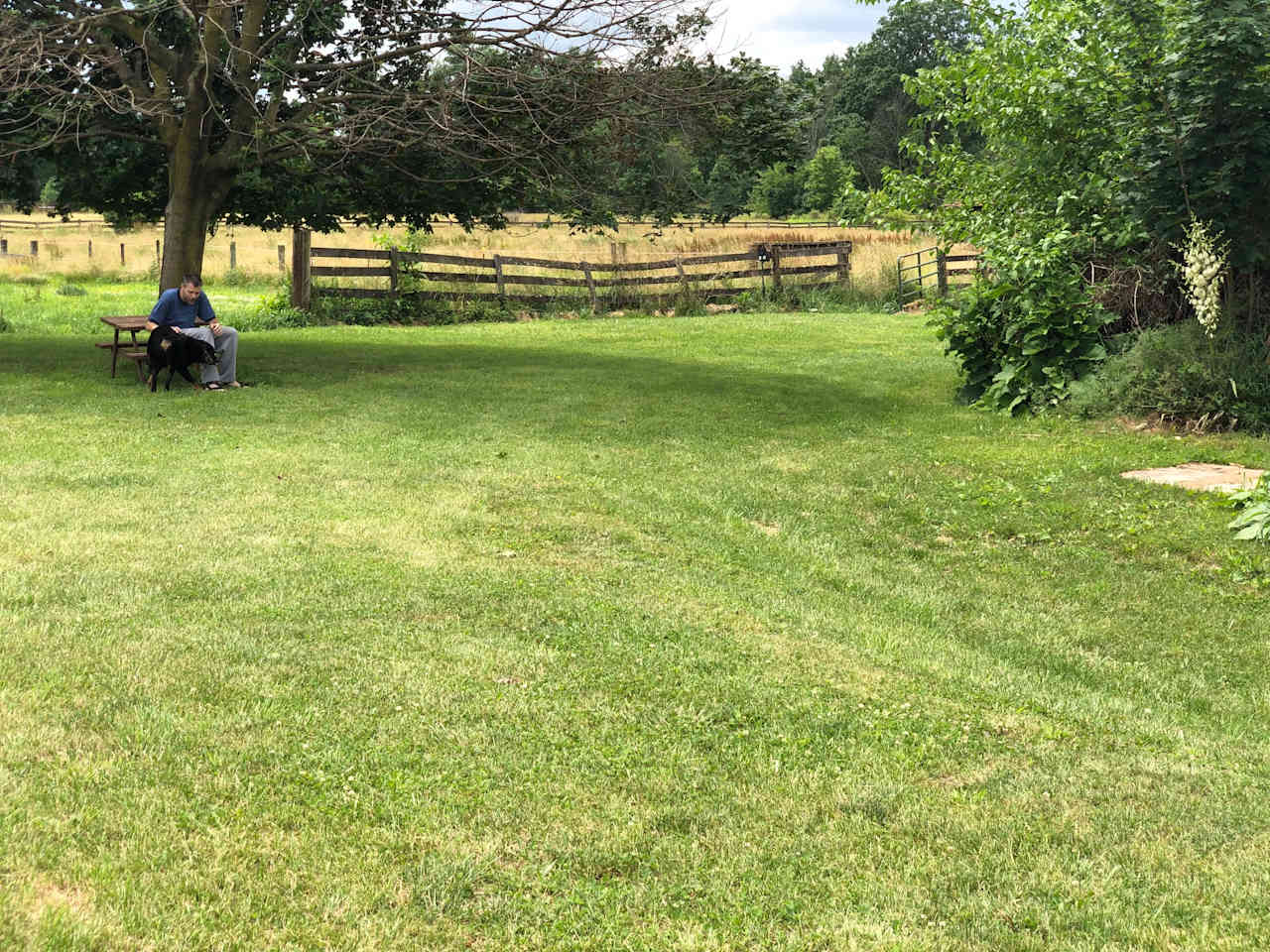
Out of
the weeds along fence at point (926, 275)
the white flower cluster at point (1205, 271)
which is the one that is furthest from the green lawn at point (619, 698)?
the weeds along fence at point (926, 275)

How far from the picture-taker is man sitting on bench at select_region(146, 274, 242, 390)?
12.2m

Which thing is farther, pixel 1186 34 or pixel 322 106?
pixel 322 106

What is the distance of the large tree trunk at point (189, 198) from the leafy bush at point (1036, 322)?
902 centimetres

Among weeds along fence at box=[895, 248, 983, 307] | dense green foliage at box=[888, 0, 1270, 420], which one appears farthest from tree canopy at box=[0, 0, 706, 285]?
weeds along fence at box=[895, 248, 983, 307]

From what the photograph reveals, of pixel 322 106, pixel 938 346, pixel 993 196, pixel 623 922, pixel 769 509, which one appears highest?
pixel 322 106

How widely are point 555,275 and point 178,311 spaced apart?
52.3 ft

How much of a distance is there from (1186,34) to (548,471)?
6.87 metres

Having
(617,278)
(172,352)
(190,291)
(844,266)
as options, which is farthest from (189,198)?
(844,266)

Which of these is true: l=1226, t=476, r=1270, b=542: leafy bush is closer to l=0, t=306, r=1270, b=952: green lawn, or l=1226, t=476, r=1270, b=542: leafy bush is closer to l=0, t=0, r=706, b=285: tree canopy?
l=0, t=306, r=1270, b=952: green lawn

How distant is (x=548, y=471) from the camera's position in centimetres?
855

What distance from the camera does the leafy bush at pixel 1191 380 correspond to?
33.2 ft

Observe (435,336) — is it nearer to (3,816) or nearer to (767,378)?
(767,378)

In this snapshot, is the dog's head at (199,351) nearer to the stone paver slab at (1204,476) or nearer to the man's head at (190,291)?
the man's head at (190,291)

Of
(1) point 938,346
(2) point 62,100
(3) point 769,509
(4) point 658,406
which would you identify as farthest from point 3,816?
(1) point 938,346
